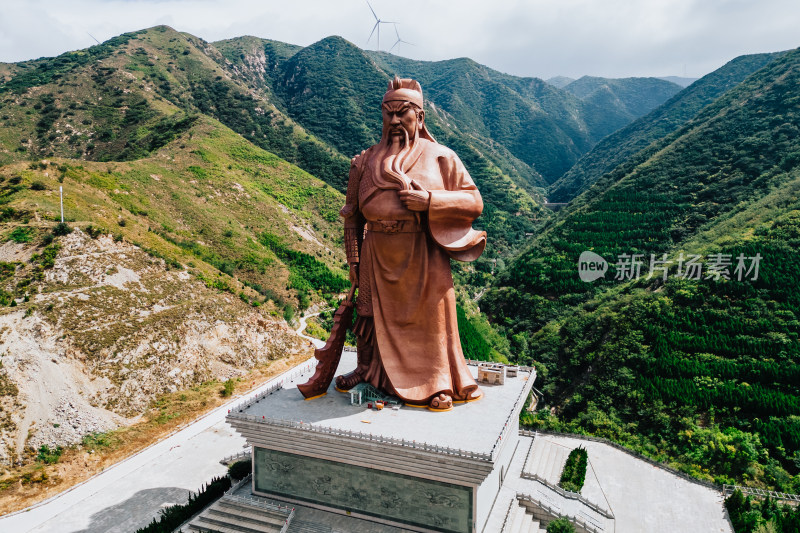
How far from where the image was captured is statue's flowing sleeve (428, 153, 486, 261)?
1470 cm

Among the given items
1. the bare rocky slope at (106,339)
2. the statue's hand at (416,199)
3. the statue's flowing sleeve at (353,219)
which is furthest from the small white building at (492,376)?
the bare rocky slope at (106,339)

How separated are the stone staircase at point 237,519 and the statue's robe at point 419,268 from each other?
4499mm

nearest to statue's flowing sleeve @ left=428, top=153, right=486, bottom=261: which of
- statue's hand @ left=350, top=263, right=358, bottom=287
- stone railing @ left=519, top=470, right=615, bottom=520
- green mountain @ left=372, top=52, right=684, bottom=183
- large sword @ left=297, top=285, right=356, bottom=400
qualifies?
statue's hand @ left=350, top=263, right=358, bottom=287

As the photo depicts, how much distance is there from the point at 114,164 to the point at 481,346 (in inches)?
1164

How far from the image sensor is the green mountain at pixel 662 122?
83.2 m

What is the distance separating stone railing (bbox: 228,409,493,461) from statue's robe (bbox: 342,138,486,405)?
206 centimetres

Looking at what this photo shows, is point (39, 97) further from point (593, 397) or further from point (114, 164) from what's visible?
point (593, 397)

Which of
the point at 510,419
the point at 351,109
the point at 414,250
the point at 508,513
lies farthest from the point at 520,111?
the point at 508,513

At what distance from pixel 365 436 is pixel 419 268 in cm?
463

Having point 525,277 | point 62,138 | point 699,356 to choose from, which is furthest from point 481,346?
point 62,138

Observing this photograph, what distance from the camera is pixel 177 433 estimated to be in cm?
2158

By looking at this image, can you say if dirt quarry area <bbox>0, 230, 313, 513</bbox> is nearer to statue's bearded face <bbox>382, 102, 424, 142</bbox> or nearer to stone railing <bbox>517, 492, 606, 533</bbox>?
stone railing <bbox>517, 492, 606, 533</bbox>

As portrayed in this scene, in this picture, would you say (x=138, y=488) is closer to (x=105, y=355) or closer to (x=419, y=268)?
(x=105, y=355)

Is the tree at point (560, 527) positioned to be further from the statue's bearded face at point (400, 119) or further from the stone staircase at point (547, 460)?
the statue's bearded face at point (400, 119)
